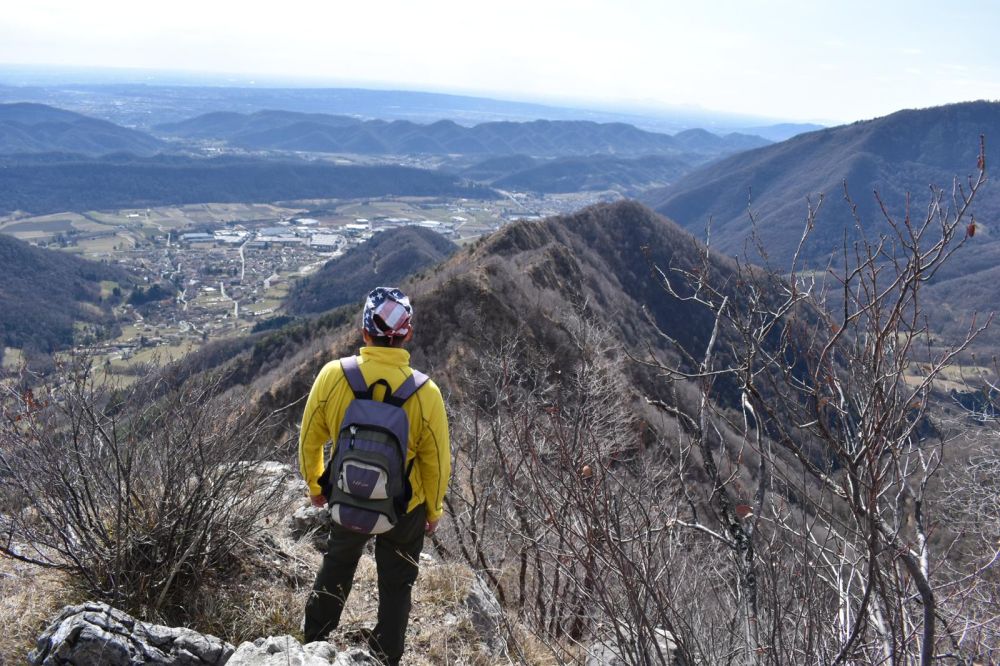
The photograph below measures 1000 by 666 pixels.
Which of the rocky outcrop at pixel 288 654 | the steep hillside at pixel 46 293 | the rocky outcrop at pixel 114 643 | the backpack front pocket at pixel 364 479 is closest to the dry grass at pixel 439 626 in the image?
the rocky outcrop at pixel 288 654

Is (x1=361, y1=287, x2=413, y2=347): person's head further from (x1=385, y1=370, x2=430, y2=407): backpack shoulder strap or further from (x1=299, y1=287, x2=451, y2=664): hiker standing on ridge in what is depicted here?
(x1=385, y1=370, x2=430, y2=407): backpack shoulder strap

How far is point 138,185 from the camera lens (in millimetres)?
172625

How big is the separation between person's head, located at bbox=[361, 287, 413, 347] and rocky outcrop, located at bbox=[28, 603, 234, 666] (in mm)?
1963

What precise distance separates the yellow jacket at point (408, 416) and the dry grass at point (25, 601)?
1.81m

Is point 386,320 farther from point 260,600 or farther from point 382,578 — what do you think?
point 260,600

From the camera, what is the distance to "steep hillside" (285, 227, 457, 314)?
7919cm

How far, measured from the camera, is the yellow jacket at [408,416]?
3.54 m

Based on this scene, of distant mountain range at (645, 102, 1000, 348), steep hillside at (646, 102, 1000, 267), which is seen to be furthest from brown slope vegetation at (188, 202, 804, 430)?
steep hillside at (646, 102, 1000, 267)

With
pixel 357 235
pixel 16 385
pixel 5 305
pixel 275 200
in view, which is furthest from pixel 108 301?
pixel 275 200

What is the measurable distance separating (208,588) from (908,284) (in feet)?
15.1

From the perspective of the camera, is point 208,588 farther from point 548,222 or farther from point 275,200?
point 275,200

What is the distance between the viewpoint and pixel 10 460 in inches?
162

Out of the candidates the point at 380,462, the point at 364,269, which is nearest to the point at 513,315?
the point at 380,462

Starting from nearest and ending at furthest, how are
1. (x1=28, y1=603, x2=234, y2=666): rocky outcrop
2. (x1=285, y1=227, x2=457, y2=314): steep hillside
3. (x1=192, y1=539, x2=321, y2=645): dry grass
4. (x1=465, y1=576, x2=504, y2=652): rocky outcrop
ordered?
(x1=28, y1=603, x2=234, y2=666): rocky outcrop → (x1=192, y1=539, x2=321, y2=645): dry grass → (x1=465, y1=576, x2=504, y2=652): rocky outcrop → (x1=285, y1=227, x2=457, y2=314): steep hillside
